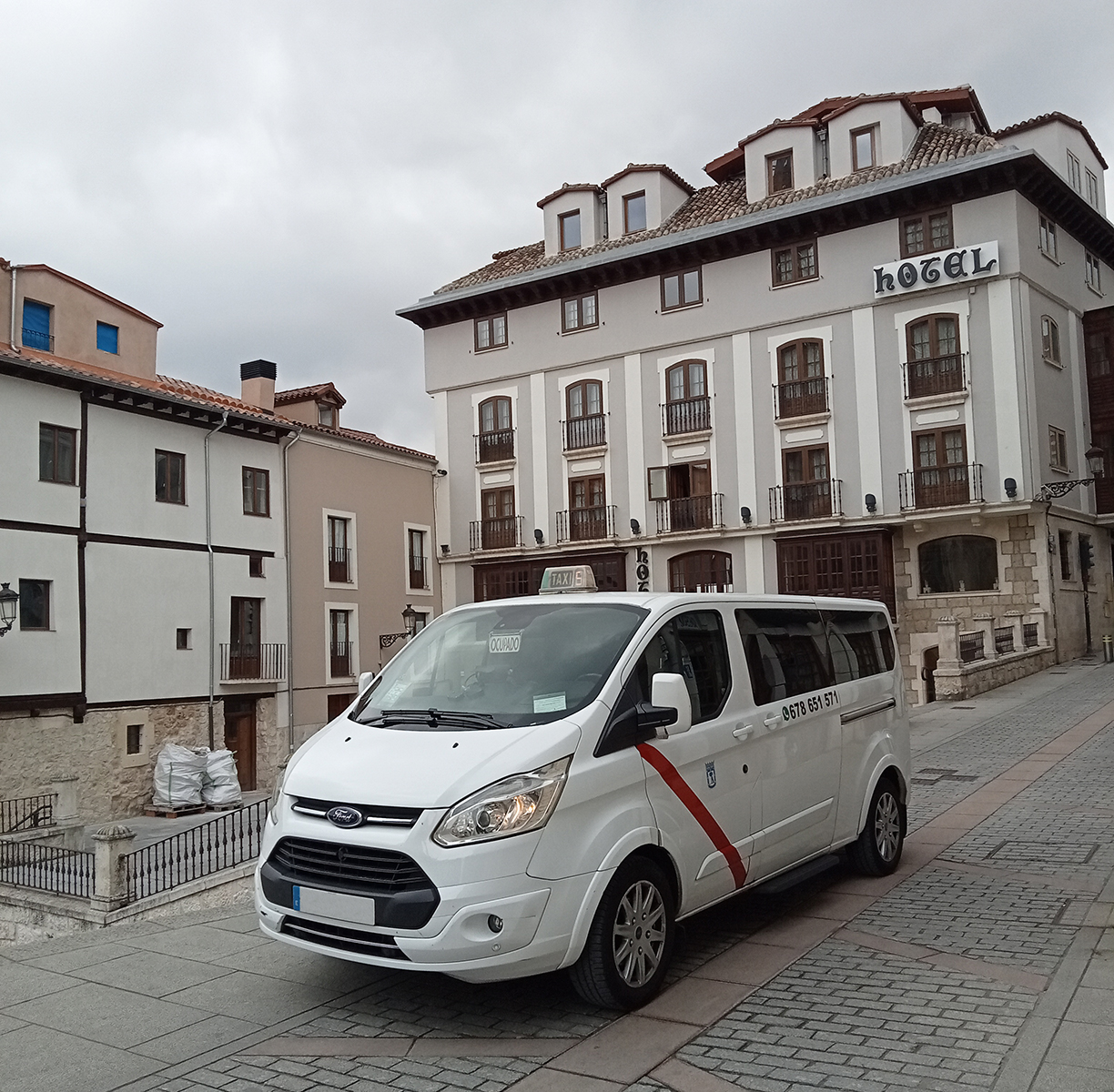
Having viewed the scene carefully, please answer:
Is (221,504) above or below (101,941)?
above

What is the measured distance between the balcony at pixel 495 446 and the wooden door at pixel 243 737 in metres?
11.6

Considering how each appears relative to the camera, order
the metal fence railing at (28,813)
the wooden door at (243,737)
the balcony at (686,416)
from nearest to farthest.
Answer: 1. the metal fence railing at (28,813)
2. the wooden door at (243,737)
3. the balcony at (686,416)

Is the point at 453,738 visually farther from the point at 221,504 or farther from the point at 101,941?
the point at 221,504

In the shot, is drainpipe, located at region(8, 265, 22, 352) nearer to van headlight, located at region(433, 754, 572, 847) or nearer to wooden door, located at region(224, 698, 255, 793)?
wooden door, located at region(224, 698, 255, 793)

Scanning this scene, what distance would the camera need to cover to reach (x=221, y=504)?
29.5m

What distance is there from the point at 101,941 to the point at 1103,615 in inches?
1255

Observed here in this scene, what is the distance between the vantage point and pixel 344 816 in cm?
508

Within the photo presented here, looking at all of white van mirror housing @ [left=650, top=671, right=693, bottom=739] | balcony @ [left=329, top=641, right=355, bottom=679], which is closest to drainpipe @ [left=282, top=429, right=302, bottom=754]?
balcony @ [left=329, top=641, right=355, bottom=679]

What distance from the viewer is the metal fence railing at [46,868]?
17094 millimetres

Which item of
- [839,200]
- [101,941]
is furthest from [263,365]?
[101,941]

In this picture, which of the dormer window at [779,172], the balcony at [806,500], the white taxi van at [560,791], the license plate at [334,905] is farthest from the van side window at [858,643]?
the dormer window at [779,172]

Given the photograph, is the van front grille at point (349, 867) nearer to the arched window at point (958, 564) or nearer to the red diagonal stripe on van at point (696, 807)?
the red diagonal stripe on van at point (696, 807)

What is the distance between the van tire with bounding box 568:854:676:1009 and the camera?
5.07 m

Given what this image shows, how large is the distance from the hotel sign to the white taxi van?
24264 millimetres
